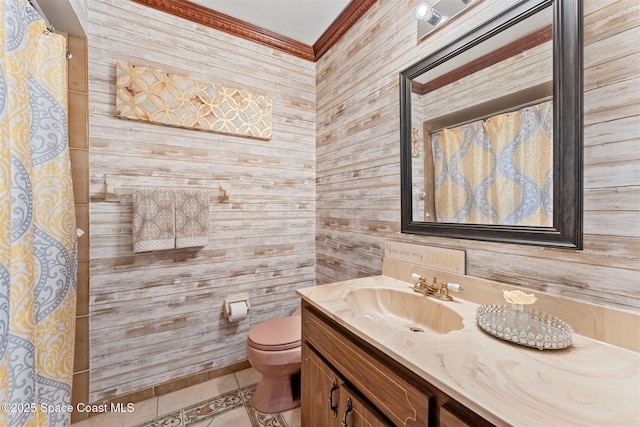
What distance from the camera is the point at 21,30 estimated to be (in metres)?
0.89

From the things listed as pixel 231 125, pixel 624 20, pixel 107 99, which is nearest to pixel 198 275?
pixel 231 125

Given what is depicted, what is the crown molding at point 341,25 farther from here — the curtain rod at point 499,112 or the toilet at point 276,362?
the toilet at point 276,362

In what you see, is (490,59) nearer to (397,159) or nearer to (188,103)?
(397,159)

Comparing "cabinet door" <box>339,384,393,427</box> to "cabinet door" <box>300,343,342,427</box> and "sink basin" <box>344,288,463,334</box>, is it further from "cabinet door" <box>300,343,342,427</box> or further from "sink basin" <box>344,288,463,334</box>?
"sink basin" <box>344,288,463,334</box>

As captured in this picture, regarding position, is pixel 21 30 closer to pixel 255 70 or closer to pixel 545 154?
pixel 255 70

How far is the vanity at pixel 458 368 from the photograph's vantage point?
0.52 meters

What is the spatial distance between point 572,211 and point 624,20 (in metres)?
0.54

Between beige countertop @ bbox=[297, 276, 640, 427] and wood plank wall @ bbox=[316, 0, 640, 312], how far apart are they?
0.23m

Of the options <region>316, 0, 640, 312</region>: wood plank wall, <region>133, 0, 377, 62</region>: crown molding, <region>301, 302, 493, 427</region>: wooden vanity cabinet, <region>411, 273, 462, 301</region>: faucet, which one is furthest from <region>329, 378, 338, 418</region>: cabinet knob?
<region>133, 0, 377, 62</region>: crown molding

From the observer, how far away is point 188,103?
1707mm

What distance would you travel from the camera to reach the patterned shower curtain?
79cm

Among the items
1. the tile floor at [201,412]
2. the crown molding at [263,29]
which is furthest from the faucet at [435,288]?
the crown molding at [263,29]

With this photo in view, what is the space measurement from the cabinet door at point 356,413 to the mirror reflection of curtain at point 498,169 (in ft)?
2.59

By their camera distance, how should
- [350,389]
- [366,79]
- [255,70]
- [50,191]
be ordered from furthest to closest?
[255,70], [366,79], [50,191], [350,389]
